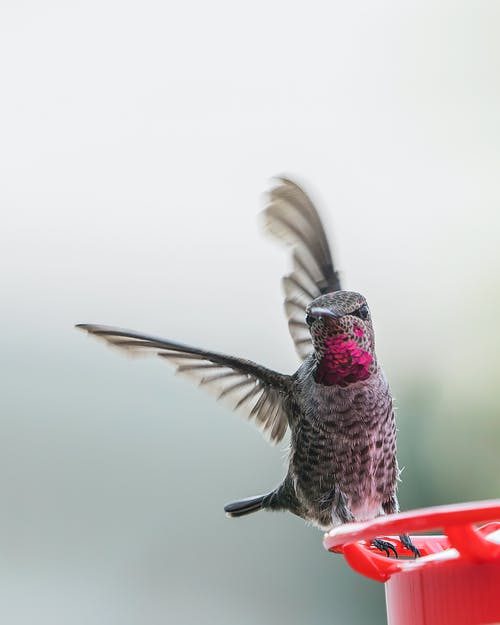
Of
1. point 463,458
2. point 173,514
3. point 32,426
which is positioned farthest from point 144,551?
point 463,458

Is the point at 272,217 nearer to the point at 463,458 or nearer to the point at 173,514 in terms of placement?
the point at 463,458

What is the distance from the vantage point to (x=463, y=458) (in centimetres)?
407

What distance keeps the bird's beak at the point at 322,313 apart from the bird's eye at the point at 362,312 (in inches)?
2.5

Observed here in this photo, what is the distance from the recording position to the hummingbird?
81.0 inches

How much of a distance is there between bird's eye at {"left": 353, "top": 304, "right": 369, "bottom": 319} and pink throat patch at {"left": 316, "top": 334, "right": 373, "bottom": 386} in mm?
57

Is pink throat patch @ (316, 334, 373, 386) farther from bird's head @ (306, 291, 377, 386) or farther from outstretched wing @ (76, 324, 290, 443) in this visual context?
outstretched wing @ (76, 324, 290, 443)

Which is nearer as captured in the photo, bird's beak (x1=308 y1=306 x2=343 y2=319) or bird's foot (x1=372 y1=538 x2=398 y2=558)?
bird's foot (x1=372 y1=538 x2=398 y2=558)

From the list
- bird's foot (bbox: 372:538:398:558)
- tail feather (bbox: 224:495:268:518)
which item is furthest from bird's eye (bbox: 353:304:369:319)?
tail feather (bbox: 224:495:268:518)

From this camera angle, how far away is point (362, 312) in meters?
2.09

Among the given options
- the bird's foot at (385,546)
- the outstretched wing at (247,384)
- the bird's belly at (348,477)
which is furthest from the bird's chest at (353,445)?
the bird's foot at (385,546)

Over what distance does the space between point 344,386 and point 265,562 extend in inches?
106

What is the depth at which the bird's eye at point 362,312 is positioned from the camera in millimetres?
2070

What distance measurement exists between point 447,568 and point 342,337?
2.49ft

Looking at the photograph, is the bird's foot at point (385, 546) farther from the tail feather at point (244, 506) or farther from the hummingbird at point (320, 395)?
the tail feather at point (244, 506)
